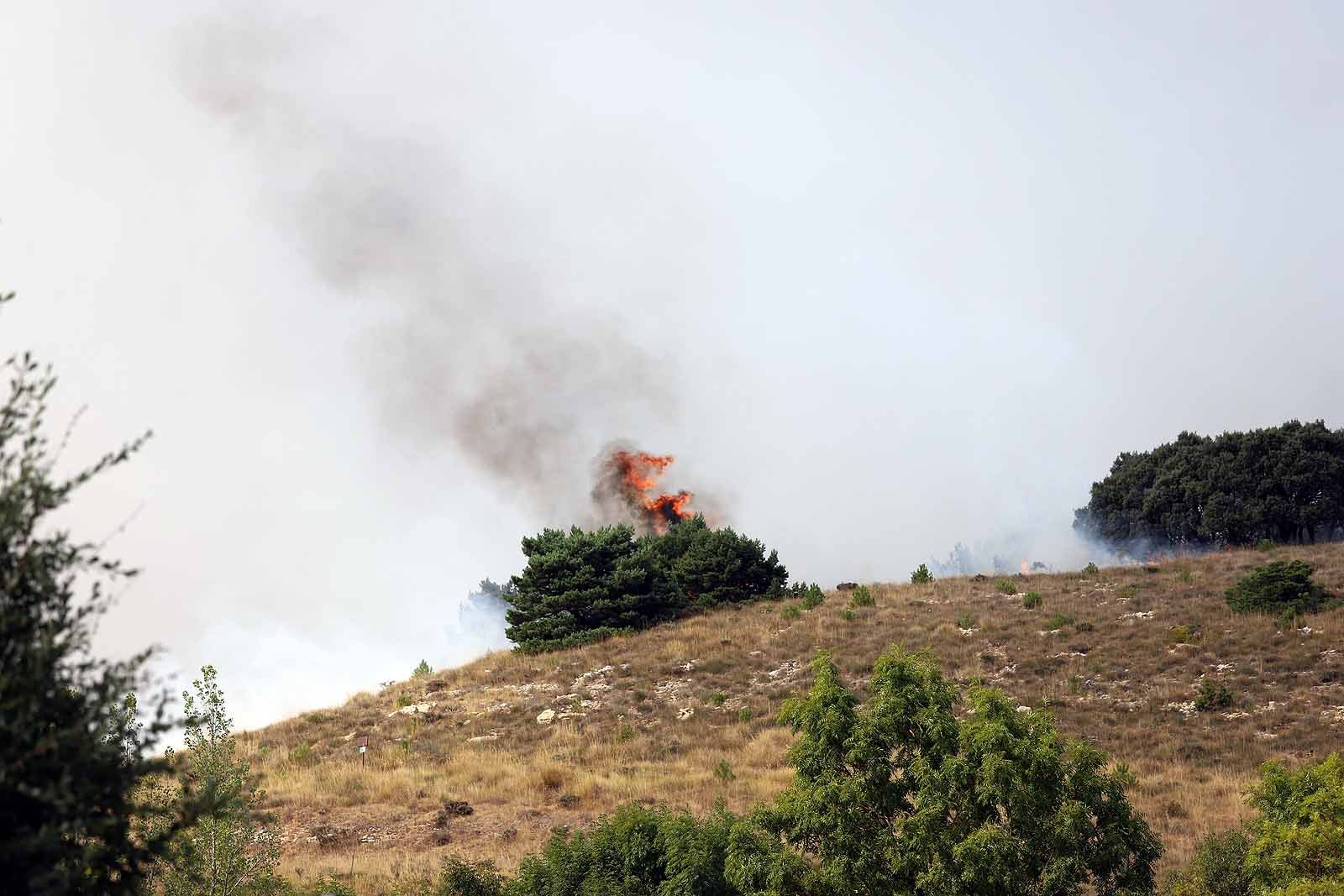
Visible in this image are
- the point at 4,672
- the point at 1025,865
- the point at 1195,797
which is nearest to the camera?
the point at 4,672

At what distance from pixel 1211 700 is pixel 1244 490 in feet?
141

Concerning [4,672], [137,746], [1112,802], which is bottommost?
[1112,802]

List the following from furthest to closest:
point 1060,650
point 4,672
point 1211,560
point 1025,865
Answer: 1. point 1211,560
2. point 1060,650
3. point 1025,865
4. point 4,672

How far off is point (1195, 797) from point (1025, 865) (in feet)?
45.6

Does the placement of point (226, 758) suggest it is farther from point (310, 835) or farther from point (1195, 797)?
point (1195, 797)

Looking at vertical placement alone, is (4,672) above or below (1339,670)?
above

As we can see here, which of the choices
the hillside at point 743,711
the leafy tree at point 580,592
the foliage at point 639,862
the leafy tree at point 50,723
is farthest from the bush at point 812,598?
the leafy tree at point 50,723

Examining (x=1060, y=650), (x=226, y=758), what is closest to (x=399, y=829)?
(x=226, y=758)

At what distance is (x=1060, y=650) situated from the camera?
43.2 metres

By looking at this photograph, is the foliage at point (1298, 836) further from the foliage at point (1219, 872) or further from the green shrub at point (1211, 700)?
the green shrub at point (1211, 700)

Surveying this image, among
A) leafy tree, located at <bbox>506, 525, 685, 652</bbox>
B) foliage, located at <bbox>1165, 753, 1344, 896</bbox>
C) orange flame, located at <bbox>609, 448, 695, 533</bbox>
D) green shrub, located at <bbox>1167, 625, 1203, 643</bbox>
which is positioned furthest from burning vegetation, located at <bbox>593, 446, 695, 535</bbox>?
foliage, located at <bbox>1165, 753, 1344, 896</bbox>

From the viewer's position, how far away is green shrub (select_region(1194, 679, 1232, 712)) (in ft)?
119

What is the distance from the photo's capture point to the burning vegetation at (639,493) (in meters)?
76.6

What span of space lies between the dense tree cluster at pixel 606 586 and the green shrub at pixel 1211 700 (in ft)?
85.3
